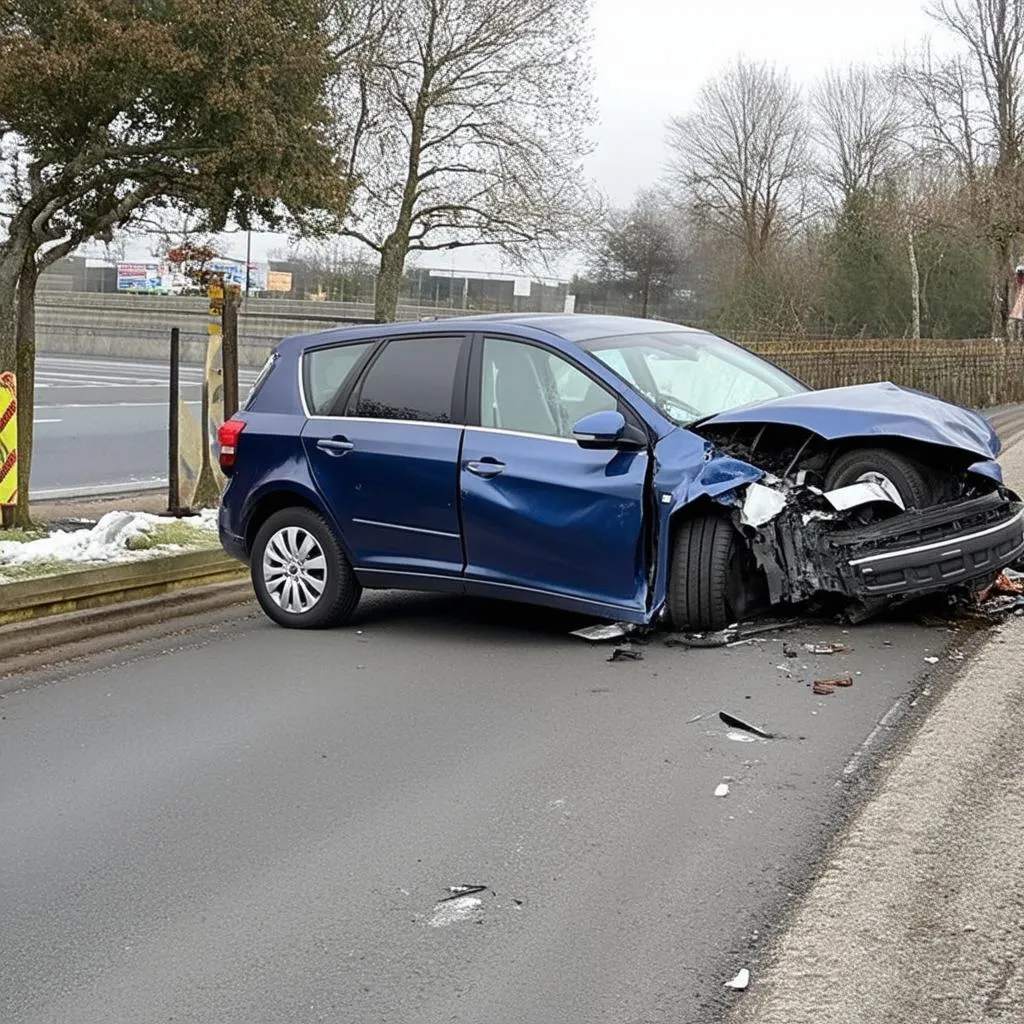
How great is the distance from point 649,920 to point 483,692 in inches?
113

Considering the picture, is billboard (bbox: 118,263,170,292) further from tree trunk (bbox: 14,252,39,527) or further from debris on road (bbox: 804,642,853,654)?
debris on road (bbox: 804,642,853,654)

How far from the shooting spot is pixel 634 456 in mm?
7727

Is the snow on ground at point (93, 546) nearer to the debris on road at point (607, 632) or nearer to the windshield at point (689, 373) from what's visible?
the debris on road at point (607, 632)

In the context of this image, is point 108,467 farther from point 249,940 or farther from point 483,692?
point 249,940

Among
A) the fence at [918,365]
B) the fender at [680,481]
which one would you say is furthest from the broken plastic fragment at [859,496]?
the fence at [918,365]

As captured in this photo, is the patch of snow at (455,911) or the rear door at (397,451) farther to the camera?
the rear door at (397,451)

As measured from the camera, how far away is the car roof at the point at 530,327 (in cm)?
841

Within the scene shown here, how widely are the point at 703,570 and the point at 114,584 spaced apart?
4.03 metres

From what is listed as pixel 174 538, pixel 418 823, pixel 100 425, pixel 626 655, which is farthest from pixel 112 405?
pixel 418 823

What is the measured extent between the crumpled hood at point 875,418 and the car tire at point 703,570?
598mm

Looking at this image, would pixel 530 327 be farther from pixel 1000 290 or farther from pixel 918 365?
pixel 1000 290

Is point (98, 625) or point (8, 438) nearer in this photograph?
point (98, 625)

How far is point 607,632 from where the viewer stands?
8.15 meters

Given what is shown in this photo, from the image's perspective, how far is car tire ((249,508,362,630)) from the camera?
343 inches
